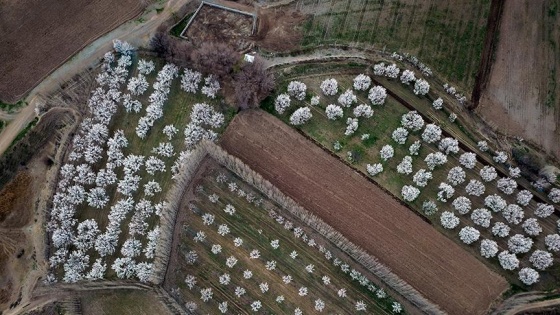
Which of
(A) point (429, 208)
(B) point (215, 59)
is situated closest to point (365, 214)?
(A) point (429, 208)

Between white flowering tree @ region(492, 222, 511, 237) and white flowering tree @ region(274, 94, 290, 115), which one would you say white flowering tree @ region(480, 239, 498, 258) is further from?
white flowering tree @ region(274, 94, 290, 115)

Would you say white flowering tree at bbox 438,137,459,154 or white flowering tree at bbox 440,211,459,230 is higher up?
white flowering tree at bbox 438,137,459,154

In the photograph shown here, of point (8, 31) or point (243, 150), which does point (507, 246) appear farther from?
point (8, 31)

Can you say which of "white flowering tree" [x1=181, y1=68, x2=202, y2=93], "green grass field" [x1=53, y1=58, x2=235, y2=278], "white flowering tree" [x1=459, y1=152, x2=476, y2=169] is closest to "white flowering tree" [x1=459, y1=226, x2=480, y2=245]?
"white flowering tree" [x1=459, y1=152, x2=476, y2=169]

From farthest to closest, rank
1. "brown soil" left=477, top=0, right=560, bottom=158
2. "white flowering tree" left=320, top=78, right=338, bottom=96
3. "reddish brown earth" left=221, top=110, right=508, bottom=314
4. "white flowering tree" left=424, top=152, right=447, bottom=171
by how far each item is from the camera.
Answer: "white flowering tree" left=320, top=78, right=338, bottom=96 → "brown soil" left=477, top=0, right=560, bottom=158 → "white flowering tree" left=424, top=152, right=447, bottom=171 → "reddish brown earth" left=221, top=110, right=508, bottom=314

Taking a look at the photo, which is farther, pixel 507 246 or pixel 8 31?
pixel 8 31

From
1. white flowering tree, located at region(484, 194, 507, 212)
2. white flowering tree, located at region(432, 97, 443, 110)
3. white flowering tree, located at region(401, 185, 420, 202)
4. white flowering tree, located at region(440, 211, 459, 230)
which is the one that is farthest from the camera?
white flowering tree, located at region(432, 97, 443, 110)

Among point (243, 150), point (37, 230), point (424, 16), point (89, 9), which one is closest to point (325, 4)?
point (424, 16)
